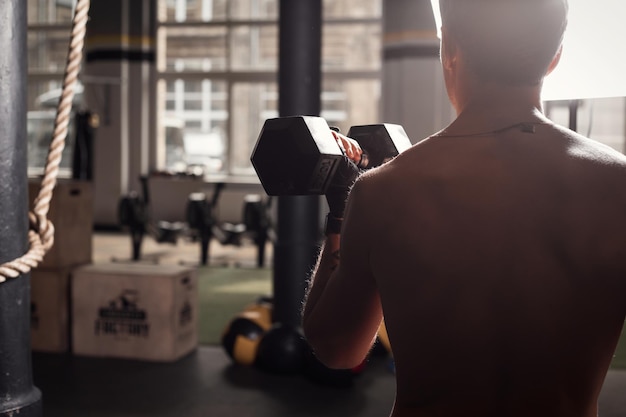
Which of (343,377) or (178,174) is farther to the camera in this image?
(178,174)

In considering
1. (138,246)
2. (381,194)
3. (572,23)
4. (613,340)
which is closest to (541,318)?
(613,340)

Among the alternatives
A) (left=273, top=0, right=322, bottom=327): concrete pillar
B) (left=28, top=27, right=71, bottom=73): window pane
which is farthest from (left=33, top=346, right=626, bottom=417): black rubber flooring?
(left=28, top=27, right=71, bottom=73): window pane

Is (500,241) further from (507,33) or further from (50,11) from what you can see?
(50,11)

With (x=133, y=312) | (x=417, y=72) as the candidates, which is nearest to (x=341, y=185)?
(x=133, y=312)

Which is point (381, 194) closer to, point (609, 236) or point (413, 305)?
point (413, 305)

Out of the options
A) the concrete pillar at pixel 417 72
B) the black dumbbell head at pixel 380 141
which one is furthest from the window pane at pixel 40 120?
the black dumbbell head at pixel 380 141

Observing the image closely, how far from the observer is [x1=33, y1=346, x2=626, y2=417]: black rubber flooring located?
2.99 meters

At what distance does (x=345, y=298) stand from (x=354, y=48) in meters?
9.29

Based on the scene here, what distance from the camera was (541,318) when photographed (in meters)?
0.85

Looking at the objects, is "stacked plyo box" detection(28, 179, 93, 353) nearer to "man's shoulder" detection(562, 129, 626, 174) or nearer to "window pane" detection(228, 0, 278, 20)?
"man's shoulder" detection(562, 129, 626, 174)

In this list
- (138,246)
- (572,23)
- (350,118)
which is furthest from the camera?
Answer: (350,118)

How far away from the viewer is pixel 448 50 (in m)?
0.91

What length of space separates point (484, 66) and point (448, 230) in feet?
0.68

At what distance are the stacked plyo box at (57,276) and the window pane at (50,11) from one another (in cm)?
806
